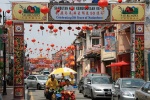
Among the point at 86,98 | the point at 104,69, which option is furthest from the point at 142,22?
the point at 104,69

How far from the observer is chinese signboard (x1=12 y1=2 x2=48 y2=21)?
89.9 feet

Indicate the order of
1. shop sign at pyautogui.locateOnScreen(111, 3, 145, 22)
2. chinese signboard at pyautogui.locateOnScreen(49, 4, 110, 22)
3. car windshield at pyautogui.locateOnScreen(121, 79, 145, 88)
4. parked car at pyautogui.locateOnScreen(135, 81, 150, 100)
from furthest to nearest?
shop sign at pyautogui.locateOnScreen(111, 3, 145, 22)
chinese signboard at pyautogui.locateOnScreen(49, 4, 110, 22)
car windshield at pyautogui.locateOnScreen(121, 79, 145, 88)
parked car at pyautogui.locateOnScreen(135, 81, 150, 100)

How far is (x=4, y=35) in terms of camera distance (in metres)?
29.3

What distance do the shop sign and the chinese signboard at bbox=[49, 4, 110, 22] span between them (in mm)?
811

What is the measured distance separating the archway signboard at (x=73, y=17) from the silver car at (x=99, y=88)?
106 inches

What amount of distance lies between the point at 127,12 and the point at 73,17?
382cm

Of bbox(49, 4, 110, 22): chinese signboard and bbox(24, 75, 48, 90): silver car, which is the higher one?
bbox(49, 4, 110, 22): chinese signboard

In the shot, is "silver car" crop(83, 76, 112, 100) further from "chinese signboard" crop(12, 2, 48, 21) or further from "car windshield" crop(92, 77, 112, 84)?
"chinese signboard" crop(12, 2, 48, 21)

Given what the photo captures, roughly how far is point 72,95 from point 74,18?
9.00 m

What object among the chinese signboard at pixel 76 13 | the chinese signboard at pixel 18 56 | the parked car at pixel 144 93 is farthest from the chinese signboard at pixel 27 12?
the parked car at pixel 144 93

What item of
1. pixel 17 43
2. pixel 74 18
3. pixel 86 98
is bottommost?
pixel 86 98

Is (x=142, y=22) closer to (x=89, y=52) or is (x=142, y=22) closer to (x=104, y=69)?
(x=104, y=69)

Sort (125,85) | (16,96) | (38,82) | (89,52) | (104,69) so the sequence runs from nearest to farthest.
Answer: (125,85) < (16,96) < (38,82) < (104,69) < (89,52)

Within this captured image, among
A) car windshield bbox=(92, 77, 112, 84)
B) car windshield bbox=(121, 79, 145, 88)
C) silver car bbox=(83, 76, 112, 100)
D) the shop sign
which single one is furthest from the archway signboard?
car windshield bbox=(121, 79, 145, 88)
